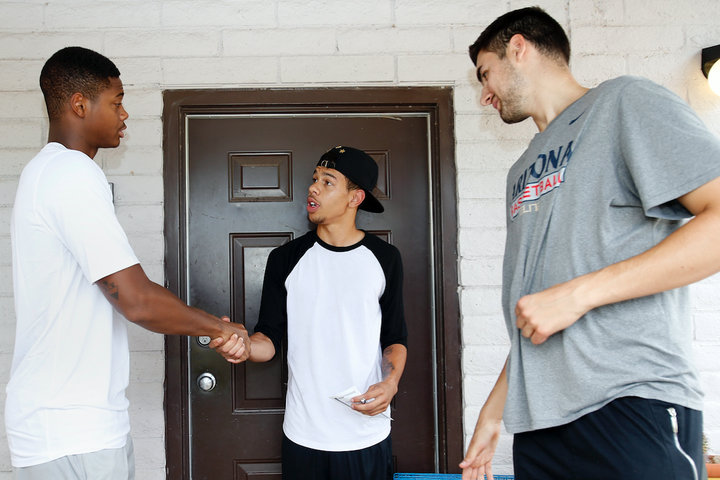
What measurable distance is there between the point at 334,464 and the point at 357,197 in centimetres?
114

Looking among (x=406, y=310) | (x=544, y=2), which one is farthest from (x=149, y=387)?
(x=544, y=2)

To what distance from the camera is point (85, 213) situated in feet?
4.35

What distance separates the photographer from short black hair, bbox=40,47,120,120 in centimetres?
150

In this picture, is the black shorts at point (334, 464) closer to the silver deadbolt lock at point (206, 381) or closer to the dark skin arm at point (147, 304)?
the silver deadbolt lock at point (206, 381)

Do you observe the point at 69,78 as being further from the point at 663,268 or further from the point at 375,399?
the point at 663,268

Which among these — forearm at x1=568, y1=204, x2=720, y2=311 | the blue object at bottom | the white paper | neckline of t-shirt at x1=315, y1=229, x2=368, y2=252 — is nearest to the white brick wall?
the blue object at bottom

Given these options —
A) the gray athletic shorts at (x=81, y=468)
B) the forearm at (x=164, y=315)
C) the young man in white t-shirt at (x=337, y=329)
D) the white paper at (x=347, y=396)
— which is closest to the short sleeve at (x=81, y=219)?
the forearm at (x=164, y=315)

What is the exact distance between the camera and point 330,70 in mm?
2363

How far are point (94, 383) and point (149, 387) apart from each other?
3.26ft

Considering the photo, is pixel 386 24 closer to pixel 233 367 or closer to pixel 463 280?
pixel 463 280

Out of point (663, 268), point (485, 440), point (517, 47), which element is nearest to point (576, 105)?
point (517, 47)

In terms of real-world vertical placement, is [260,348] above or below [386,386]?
above

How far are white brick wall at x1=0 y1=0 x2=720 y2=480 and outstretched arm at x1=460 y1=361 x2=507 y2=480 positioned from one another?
889mm

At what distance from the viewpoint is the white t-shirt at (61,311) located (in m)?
1.31
